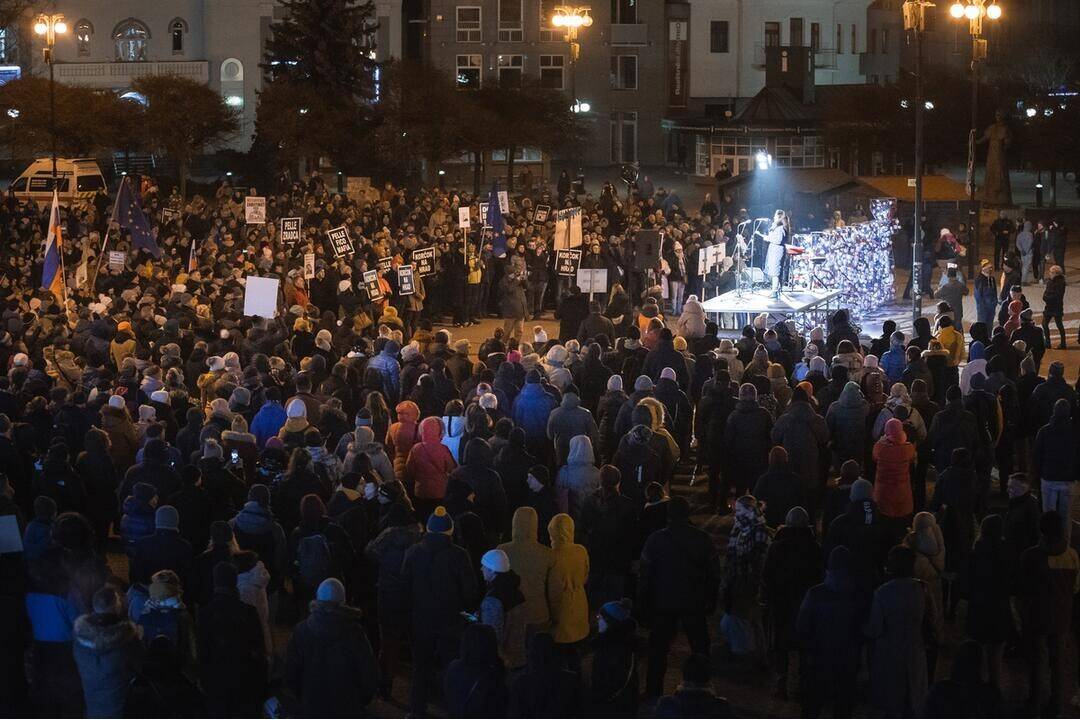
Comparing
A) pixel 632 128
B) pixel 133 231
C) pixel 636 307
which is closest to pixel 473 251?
pixel 636 307

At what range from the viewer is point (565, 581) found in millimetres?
10070

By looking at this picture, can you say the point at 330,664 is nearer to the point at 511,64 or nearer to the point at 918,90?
the point at 918,90

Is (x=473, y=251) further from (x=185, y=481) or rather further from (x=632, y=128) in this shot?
(x=632, y=128)

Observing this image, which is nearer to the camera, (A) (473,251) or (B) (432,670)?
(B) (432,670)

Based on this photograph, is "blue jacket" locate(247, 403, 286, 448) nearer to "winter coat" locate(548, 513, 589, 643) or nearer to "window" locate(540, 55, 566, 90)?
"winter coat" locate(548, 513, 589, 643)

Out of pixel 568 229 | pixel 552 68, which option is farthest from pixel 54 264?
pixel 552 68

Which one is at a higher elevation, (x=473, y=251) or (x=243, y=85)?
(x=243, y=85)

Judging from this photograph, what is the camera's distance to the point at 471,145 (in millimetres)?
50031

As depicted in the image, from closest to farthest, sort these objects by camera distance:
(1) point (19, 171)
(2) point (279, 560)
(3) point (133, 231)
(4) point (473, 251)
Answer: (2) point (279, 560)
(3) point (133, 231)
(4) point (473, 251)
(1) point (19, 171)

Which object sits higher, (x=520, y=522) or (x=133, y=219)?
(x=133, y=219)

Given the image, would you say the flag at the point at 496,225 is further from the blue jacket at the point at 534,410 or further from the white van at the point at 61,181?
the white van at the point at 61,181

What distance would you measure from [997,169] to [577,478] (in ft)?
113

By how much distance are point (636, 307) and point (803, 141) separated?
1204 inches

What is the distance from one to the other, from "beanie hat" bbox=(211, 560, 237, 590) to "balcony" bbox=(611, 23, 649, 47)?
6282 cm
